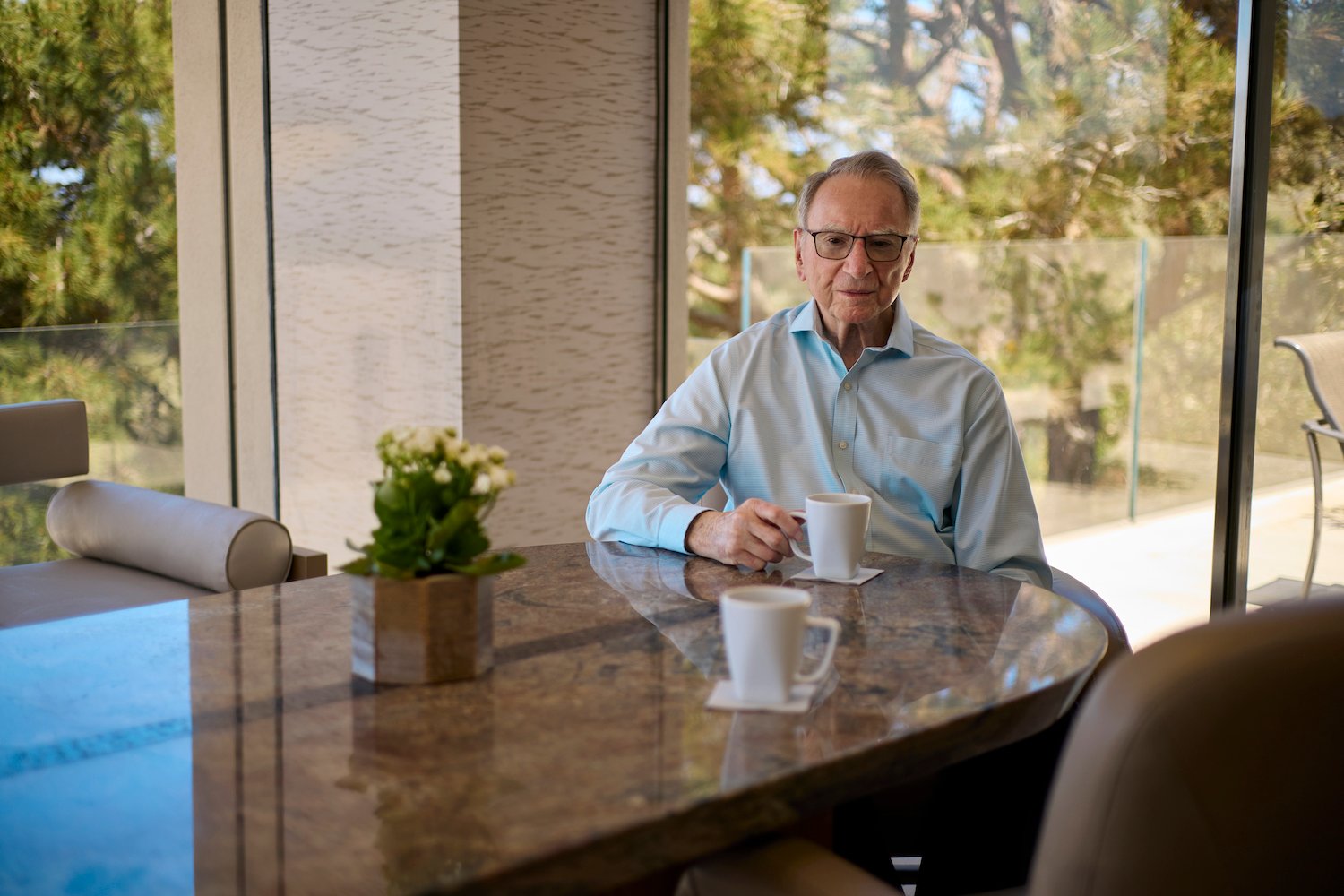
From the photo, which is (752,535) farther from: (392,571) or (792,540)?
(392,571)

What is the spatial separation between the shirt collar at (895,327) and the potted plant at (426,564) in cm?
109

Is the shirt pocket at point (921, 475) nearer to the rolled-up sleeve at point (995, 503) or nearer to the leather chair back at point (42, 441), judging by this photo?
the rolled-up sleeve at point (995, 503)

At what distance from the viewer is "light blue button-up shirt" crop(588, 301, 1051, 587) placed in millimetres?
2057

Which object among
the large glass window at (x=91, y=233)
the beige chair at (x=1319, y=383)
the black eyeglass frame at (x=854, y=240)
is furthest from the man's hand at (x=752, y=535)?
the large glass window at (x=91, y=233)

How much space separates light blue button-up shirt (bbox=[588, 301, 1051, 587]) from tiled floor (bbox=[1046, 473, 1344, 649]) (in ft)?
2.94

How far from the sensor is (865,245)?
7.11ft

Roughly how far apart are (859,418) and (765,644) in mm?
1079

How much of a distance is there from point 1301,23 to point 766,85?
174 cm

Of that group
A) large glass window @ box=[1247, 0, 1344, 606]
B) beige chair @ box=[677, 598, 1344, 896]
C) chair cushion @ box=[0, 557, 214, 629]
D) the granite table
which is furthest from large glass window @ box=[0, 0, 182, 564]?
beige chair @ box=[677, 598, 1344, 896]

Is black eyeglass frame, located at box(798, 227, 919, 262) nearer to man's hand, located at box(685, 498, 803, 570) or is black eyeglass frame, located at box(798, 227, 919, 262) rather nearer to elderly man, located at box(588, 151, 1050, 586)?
elderly man, located at box(588, 151, 1050, 586)

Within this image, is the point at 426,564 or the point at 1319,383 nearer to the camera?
the point at 426,564

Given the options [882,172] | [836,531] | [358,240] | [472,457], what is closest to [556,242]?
[358,240]

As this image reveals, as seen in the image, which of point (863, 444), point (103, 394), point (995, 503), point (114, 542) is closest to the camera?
point (995, 503)

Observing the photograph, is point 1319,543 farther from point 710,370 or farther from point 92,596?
point 92,596
